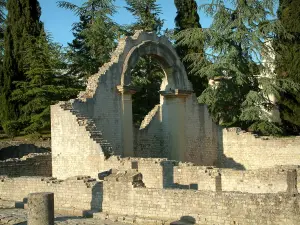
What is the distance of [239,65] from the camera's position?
25.2m

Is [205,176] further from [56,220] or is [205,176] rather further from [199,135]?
[199,135]

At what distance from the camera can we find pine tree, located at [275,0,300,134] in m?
26.1

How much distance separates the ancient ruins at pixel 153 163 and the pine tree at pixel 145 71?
8.29 metres

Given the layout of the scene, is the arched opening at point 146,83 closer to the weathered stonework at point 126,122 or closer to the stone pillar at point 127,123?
the weathered stonework at point 126,122

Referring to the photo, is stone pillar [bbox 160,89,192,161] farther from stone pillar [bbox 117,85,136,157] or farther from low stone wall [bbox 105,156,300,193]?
low stone wall [bbox 105,156,300,193]

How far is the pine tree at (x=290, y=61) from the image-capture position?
85.7 ft

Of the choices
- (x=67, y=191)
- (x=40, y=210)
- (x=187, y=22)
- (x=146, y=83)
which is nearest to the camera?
(x=40, y=210)

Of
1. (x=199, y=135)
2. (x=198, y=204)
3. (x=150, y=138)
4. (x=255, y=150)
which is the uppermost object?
(x=199, y=135)

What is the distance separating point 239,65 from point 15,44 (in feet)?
45.1

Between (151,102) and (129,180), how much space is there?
19.9 meters

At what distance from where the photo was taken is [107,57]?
2938 centimetres

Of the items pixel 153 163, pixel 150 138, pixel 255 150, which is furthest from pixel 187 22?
pixel 153 163

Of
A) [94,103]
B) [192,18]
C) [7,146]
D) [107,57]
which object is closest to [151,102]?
[107,57]

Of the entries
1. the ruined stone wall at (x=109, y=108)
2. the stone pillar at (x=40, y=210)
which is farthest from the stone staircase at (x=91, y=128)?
the stone pillar at (x=40, y=210)
